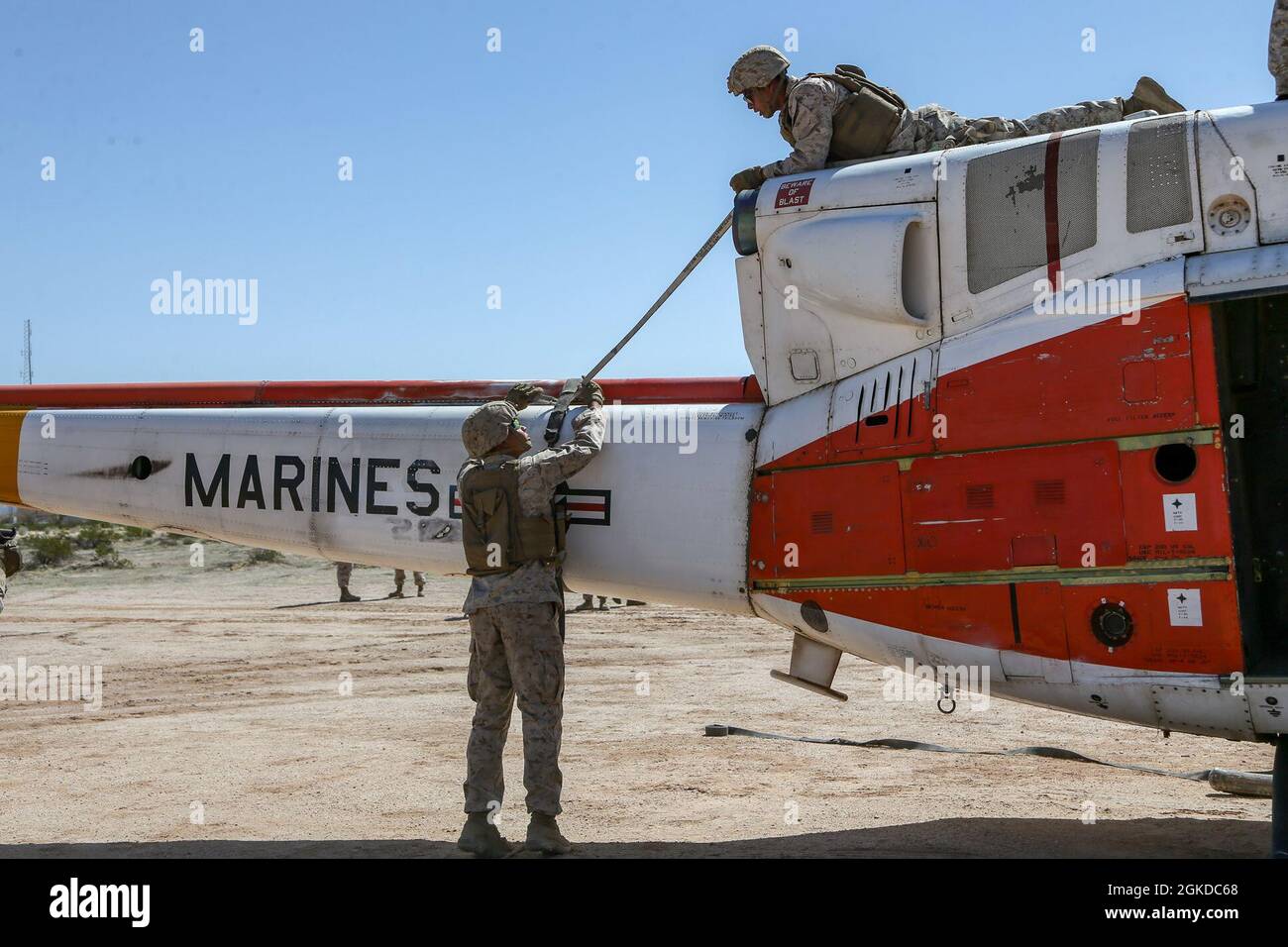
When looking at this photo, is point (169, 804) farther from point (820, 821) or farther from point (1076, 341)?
point (1076, 341)

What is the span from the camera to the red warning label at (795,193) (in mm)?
6379

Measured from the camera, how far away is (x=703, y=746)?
9508mm

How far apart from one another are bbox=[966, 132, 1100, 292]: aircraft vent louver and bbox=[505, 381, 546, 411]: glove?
102 inches

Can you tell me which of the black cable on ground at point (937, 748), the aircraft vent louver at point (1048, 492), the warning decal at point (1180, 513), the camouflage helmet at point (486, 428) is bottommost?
the black cable on ground at point (937, 748)

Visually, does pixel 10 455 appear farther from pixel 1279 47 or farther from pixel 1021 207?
pixel 1279 47

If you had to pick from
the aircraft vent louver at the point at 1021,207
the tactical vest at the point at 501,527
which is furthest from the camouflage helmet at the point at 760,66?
the tactical vest at the point at 501,527

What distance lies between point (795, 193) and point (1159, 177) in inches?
73.0

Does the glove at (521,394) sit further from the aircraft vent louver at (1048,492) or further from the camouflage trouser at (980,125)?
the aircraft vent louver at (1048,492)

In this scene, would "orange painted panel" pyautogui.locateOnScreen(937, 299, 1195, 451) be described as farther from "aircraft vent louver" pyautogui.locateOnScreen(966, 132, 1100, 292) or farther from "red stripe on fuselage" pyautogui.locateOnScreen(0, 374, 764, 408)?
"red stripe on fuselage" pyautogui.locateOnScreen(0, 374, 764, 408)

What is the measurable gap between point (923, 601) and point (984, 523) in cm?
51

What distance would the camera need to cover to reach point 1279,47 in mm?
5824

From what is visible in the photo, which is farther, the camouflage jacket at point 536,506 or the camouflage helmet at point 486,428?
the camouflage helmet at point 486,428

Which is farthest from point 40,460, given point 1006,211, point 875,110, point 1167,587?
point 1167,587

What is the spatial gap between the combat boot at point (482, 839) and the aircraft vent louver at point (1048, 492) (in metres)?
3.37
